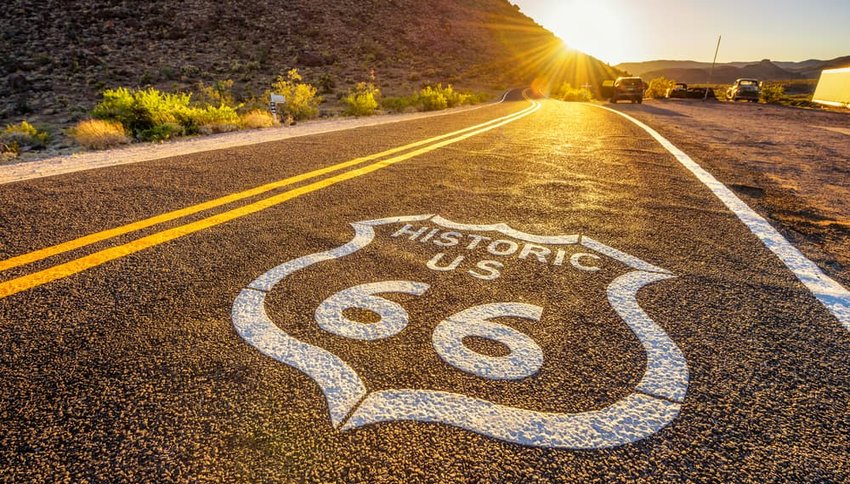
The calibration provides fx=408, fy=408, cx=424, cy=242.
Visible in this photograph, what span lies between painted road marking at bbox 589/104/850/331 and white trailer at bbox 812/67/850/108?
30.5 meters

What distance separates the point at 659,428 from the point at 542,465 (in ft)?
1.26

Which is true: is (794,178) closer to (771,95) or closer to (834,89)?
(834,89)

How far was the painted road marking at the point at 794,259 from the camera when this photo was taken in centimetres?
182

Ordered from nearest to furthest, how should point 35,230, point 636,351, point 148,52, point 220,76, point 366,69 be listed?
point 636,351 < point 35,230 < point 220,76 < point 148,52 < point 366,69

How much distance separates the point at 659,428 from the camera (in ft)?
3.79

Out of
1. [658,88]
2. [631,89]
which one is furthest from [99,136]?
[658,88]

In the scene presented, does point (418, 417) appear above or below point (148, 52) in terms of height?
below

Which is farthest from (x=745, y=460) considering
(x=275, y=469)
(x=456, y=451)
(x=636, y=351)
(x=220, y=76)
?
(x=220, y=76)

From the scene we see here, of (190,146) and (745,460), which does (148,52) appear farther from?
(745,460)

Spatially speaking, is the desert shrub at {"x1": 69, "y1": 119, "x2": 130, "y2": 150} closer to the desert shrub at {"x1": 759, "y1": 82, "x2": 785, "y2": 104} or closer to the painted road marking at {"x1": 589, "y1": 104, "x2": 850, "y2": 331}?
the painted road marking at {"x1": 589, "y1": 104, "x2": 850, "y2": 331}

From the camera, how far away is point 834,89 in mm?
27984

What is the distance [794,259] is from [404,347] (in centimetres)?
232

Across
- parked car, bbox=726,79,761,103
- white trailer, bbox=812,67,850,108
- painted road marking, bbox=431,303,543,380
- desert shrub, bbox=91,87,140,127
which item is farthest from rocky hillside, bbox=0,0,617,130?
white trailer, bbox=812,67,850,108

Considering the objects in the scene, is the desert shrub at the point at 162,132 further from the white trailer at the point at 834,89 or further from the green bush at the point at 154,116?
the white trailer at the point at 834,89
